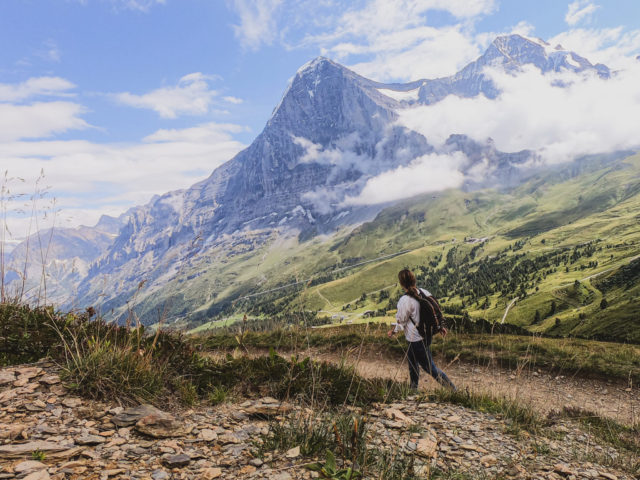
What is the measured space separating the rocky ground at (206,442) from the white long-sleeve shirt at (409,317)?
3.27 metres

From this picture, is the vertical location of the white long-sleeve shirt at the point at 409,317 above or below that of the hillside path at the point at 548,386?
above

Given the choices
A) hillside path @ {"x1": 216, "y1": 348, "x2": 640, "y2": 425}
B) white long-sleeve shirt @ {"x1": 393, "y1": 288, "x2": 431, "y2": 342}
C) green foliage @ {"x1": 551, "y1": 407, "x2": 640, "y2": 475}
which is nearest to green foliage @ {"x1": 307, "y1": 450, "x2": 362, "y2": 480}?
green foliage @ {"x1": 551, "y1": 407, "x2": 640, "y2": 475}

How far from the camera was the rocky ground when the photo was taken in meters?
3.83

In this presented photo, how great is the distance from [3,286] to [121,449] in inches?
227

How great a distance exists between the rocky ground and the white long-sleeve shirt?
3275 mm

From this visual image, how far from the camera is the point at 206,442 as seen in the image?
4629 mm

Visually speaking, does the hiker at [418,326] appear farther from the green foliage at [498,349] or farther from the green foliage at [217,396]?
the green foliage at [217,396]

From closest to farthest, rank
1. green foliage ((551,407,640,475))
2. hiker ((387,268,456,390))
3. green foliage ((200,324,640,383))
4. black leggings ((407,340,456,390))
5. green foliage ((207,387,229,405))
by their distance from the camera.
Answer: green foliage ((551,407,640,475)) < green foliage ((207,387,229,405)) < black leggings ((407,340,456,390)) < hiker ((387,268,456,390)) < green foliage ((200,324,640,383))

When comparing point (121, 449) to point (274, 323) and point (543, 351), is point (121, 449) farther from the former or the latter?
point (543, 351)

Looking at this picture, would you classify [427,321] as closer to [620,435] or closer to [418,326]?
[418,326]

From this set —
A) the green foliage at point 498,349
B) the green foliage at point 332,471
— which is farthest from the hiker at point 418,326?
the green foliage at point 332,471

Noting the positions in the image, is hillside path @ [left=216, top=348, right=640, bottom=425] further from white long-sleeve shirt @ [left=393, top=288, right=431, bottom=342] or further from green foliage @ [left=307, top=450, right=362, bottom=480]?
green foliage @ [left=307, top=450, right=362, bottom=480]

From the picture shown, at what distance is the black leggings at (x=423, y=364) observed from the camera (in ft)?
29.9

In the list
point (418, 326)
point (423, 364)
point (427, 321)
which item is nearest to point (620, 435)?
point (423, 364)
